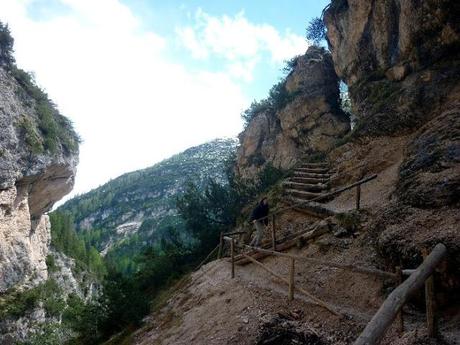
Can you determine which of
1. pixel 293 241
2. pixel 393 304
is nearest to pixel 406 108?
pixel 293 241

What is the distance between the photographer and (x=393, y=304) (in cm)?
340

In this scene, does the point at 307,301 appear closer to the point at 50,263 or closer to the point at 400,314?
the point at 400,314

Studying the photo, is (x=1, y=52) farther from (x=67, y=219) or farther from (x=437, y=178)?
(x=67, y=219)

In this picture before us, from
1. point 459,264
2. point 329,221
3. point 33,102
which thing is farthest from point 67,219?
point 459,264

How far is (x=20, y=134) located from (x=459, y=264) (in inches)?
1563

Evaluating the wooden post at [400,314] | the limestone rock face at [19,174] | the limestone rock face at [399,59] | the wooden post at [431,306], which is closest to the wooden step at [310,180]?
the limestone rock face at [399,59]

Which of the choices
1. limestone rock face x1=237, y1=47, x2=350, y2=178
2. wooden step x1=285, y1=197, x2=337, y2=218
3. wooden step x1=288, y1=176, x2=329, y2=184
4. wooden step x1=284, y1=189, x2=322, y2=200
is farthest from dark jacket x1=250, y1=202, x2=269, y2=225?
limestone rock face x1=237, y1=47, x2=350, y2=178

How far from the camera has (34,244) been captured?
149 ft

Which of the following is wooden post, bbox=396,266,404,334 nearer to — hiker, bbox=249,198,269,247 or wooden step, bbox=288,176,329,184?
hiker, bbox=249,198,269,247

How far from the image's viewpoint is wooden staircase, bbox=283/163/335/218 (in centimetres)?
1376

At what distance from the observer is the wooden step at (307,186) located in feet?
53.7

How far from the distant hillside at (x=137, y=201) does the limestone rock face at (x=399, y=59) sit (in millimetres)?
105204

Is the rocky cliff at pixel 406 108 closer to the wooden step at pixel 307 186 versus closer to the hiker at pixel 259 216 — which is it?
the wooden step at pixel 307 186

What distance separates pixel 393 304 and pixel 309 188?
13.4 metres
